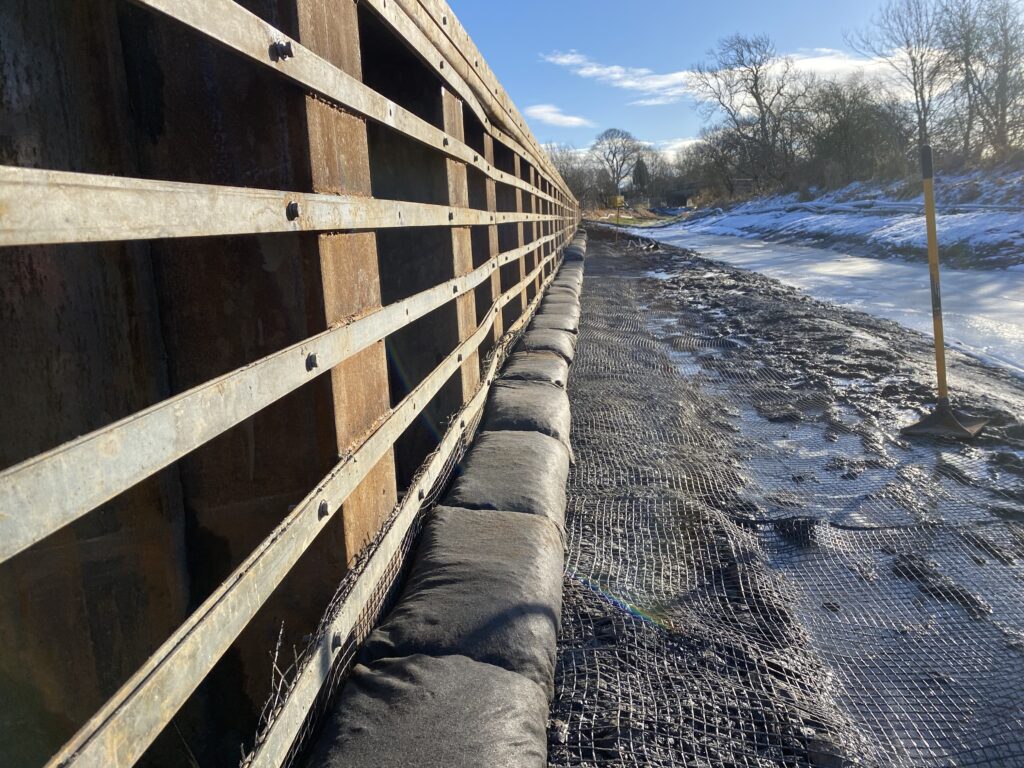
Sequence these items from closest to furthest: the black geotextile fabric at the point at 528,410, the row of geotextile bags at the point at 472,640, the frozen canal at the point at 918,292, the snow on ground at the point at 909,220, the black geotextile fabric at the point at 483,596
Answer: the row of geotextile bags at the point at 472,640
the black geotextile fabric at the point at 483,596
the black geotextile fabric at the point at 528,410
the frozen canal at the point at 918,292
the snow on ground at the point at 909,220

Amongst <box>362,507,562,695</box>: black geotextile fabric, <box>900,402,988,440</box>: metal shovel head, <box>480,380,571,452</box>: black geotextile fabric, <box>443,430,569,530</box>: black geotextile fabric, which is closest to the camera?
<box>362,507,562,695</box>: black geotextile fabric

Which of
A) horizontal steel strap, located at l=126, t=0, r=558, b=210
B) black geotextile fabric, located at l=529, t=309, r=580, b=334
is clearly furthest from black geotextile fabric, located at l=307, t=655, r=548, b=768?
black geotextile fabric, located at l=529, t=309, r=580, b=334

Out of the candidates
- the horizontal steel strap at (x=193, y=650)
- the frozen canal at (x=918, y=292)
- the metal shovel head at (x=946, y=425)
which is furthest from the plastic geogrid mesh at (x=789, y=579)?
the frozen canal at (x=918, y=292)

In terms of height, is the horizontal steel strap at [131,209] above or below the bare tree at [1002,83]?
below

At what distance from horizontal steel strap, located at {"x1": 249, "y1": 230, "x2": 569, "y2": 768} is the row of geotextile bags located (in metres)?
0.08

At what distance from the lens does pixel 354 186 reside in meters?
2.11

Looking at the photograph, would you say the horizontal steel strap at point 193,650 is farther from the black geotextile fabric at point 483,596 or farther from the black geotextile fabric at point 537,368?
the black geotextile fabric at point 537,368

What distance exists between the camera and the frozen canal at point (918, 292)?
309 inches

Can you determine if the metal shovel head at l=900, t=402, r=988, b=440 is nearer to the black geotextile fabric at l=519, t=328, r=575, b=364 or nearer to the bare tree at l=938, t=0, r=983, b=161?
the black geotextile fabric at l=519, t=328, r=575, b=364

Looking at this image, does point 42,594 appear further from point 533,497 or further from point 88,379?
point 533,497

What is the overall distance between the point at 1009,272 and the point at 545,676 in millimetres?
13992

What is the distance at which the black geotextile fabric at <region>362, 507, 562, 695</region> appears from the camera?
1.84m

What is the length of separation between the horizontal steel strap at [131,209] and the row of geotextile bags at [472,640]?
984mm

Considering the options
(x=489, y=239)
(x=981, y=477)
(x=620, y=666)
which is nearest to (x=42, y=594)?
(x=620, y=666)
